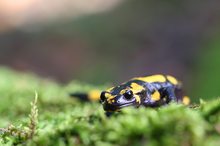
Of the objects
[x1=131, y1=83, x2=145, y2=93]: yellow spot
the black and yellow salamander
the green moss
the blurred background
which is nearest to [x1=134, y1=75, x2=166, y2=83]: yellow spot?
the black and yellow salamander

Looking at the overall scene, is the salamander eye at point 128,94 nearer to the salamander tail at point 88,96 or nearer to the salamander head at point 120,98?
the salamander head at point 120,98

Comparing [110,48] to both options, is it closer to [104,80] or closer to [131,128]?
[104,80]

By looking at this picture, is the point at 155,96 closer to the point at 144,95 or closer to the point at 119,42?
the point at 144,95

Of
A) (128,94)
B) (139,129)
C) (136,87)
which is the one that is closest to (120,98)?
(128,94)

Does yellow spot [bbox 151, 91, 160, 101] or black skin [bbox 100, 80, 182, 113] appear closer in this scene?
black skin [bbox 100, 80, 182, 113]

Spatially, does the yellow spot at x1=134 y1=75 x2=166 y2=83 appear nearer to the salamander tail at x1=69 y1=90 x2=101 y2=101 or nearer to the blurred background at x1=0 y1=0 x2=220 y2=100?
the salamander tail at x1=69 y1=90 x2=101 y2=101

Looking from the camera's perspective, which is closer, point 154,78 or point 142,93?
point 142,93

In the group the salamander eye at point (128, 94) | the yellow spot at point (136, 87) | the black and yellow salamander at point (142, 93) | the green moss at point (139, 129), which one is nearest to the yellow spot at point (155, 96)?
the black and yellow salamander at point (142, 93)
